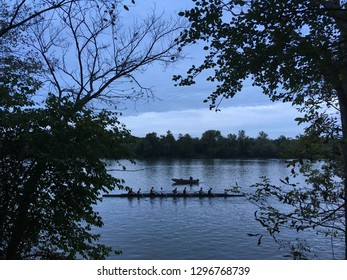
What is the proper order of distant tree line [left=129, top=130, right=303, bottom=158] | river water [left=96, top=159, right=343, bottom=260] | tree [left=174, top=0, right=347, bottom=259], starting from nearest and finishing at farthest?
tree [left=174, top=0, right=347, bottom=259], river water [left=96, top=159, right=343, bottom=260], distant tree line [left=129, top=130, right=303, bottom=158]

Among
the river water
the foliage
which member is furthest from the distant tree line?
the foliage

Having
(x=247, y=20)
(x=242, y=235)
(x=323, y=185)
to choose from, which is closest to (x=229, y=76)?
(x=247, y=20)

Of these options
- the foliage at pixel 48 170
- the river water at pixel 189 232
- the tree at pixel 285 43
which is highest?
the tree at pixel 285 43

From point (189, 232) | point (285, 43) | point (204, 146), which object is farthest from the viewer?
point (204, 146)

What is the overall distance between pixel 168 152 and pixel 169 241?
5293 inches

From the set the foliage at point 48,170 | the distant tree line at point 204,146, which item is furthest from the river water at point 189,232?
the distant tree line at point 204,146

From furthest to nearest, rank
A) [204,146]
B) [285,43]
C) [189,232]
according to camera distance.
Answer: [204,146] < [189,232] < [285,43]

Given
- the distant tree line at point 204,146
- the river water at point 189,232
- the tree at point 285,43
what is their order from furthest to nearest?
the distant tree line at point 204,146
the river water at point 189,232
the tree at point 285,43

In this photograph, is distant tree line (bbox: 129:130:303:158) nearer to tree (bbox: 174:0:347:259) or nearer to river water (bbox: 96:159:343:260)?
river water (bbox: 96:159:343:260)

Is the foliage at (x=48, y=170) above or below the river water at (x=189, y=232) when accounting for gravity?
above

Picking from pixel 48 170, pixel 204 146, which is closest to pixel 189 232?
pixel 48 170

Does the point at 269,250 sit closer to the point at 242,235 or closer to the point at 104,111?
the point at 242,235

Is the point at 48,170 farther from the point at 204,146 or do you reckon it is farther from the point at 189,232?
the point at 204,146

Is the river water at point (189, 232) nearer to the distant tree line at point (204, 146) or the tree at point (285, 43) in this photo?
the tree at point (285, 43)
